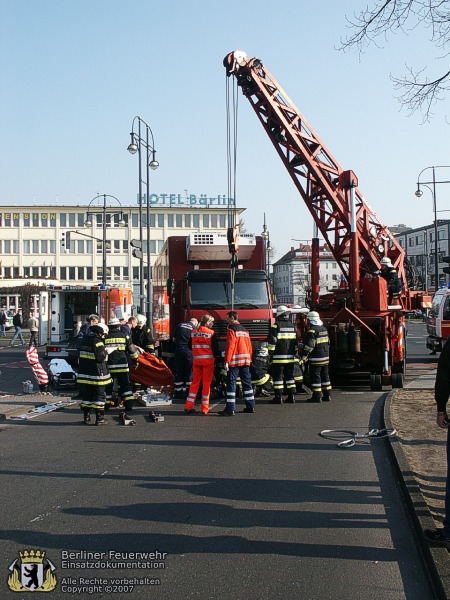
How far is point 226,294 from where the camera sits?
50.0 ft

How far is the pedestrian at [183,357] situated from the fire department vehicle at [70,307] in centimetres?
613

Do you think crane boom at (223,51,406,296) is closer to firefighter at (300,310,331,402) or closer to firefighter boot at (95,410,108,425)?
firefighter at (300,310,331,402)

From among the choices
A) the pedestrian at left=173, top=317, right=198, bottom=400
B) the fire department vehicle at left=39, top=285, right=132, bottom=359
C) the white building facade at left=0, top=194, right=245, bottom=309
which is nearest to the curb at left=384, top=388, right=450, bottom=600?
the pedestrian at left=173, top=317, right=198, bottom=400

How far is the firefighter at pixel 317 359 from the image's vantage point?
1341 cm

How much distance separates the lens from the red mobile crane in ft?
49.9

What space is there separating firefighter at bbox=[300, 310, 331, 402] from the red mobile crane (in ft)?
4.76

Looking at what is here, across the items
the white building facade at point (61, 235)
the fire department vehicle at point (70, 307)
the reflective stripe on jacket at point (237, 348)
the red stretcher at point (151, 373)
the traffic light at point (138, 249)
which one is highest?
the white building facade at point (61, 235)

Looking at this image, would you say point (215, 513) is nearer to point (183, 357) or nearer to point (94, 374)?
point (94, 374)

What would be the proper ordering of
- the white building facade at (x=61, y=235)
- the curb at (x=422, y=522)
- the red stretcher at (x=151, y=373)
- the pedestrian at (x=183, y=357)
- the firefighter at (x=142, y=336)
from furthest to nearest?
the white building facade at (x=61, y=235) → the firefighter at (x=142, y=336) → the red stretcher at (x=151, y=373) → the pedestrian at (x=183, y=357) → the curb at (x=422, y=522)

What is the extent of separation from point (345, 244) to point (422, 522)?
12.1m

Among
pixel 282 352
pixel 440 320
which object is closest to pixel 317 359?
pixel 282 352

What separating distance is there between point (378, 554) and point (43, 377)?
1134 centimetres
